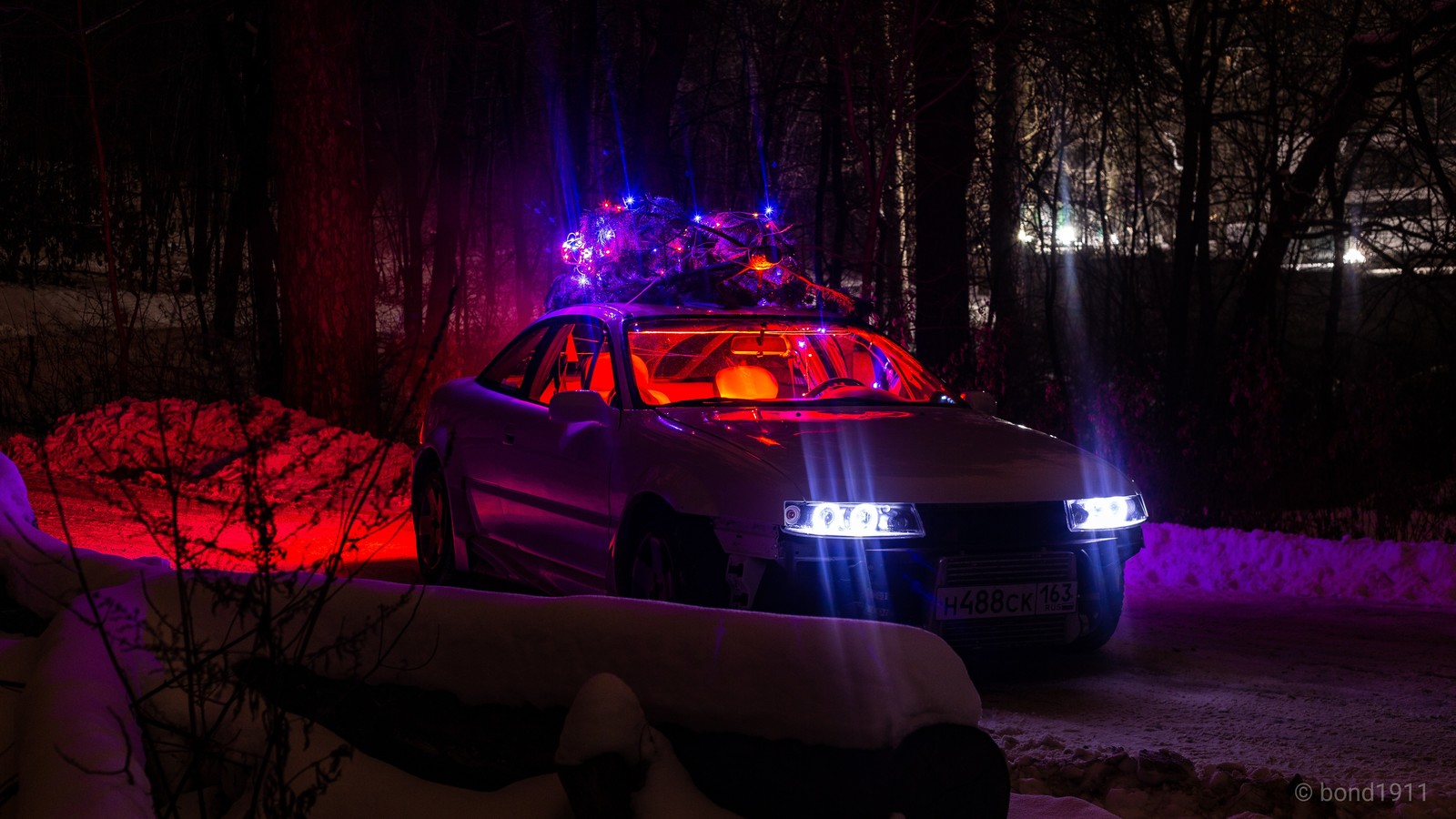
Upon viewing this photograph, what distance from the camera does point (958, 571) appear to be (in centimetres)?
535

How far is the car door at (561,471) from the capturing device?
6312 mm

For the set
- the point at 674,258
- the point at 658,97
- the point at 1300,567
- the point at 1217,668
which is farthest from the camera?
the point at 658,97

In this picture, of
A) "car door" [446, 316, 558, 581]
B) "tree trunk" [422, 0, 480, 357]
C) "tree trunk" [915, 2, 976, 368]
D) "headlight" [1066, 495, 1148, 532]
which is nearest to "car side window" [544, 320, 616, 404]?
"car door" [446, 316, 558, 581]

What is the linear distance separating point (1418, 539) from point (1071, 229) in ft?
87.3

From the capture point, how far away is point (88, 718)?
114 inches

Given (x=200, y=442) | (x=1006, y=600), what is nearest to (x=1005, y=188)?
(x=200, y=442)

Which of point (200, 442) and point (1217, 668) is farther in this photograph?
point (200, 442)

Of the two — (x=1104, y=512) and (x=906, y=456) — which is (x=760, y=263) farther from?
(x=1104, y=512)

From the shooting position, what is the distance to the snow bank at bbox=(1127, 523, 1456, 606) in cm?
810

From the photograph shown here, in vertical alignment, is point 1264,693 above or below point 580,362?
below

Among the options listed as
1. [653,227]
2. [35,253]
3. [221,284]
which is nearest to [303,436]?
[653,227]

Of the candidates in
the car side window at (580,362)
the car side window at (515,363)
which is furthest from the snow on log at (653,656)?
the car side window at (515,363)

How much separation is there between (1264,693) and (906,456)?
1664 millimetres

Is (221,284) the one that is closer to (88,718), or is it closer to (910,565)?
(910,565)
